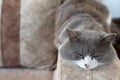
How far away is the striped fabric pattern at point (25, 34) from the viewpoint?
4.23 ft

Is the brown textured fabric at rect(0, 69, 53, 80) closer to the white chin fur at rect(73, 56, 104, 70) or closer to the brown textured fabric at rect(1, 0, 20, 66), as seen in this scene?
the brown textured fabric at rect(1, 0, 20, 66)

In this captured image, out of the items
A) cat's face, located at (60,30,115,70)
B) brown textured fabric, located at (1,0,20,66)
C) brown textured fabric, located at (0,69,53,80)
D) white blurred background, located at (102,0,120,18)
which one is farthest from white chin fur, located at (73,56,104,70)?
white blurred background, located at (102,0,120,18)

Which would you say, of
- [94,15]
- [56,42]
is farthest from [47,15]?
[94,15]

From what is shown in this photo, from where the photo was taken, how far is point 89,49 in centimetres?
95

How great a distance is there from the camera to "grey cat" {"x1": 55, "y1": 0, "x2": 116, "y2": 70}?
3.12ft

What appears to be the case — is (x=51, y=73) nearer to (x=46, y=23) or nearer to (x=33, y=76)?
(x=33, y=76)

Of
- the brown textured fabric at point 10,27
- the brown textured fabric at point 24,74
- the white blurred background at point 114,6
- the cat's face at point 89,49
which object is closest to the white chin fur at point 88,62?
the cat's face at point 89,49

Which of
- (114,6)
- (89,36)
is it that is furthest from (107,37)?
(114,6)

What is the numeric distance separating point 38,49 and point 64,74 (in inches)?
15.5

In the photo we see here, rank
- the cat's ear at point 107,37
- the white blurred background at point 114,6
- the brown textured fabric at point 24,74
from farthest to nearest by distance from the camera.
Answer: the white blurred background at point 114,6
the brown textured fabric at point 24,74
the cat's ear at point 107,37

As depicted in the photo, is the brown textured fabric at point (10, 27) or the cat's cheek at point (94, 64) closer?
the cat's cheek at point (94, 64)

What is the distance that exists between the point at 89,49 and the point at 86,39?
46 mm

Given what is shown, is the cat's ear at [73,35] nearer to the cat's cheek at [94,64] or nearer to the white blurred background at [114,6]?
the cat's cheek at [94,64]

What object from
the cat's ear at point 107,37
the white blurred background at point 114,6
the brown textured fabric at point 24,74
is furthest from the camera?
the white blurred background at point 114,6
